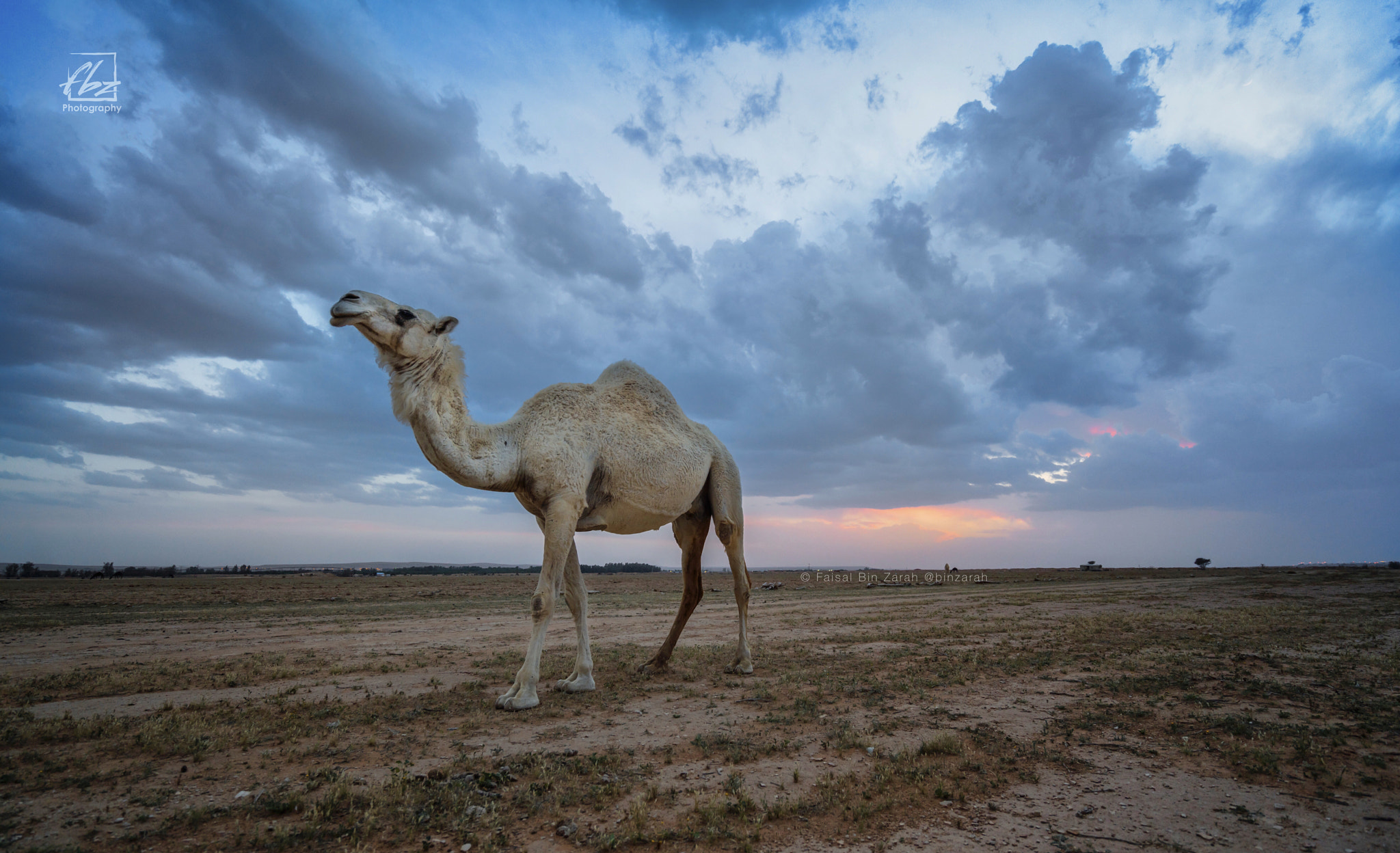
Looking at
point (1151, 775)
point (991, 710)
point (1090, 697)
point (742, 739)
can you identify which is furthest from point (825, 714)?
point (1090, 697)

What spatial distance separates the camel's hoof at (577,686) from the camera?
23.6ft

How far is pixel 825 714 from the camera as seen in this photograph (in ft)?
19.8

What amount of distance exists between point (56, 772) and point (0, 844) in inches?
63.1

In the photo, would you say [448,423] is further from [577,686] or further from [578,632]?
[577,686]

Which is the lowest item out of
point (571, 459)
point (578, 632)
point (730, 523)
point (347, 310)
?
point (578, 632)

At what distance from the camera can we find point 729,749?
4.93 m

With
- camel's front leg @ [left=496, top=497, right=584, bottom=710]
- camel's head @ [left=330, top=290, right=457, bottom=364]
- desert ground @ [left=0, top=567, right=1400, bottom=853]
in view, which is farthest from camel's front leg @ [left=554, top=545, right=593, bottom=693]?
camel's head @ [left=330, top=290, right=457, bottom=364]

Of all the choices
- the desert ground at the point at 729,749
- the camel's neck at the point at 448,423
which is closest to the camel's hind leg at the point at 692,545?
the desert ground at the point at 729,749

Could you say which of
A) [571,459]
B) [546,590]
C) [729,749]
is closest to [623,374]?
[571,459]

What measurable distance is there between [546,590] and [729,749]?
8.92ft

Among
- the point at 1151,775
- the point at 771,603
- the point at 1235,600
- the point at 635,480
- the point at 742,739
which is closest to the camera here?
the point at 1151,775

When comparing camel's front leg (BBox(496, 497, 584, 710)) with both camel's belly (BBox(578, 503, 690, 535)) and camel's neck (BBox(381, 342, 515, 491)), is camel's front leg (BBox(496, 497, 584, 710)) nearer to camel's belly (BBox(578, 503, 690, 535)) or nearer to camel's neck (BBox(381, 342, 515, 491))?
camel's belly (BBox(578, 503, 690, 535))

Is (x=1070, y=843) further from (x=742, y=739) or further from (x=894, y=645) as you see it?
(x=894, y=645)

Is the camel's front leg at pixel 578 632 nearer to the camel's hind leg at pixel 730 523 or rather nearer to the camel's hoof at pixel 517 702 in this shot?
the camel's hoof at pixel 517 702
